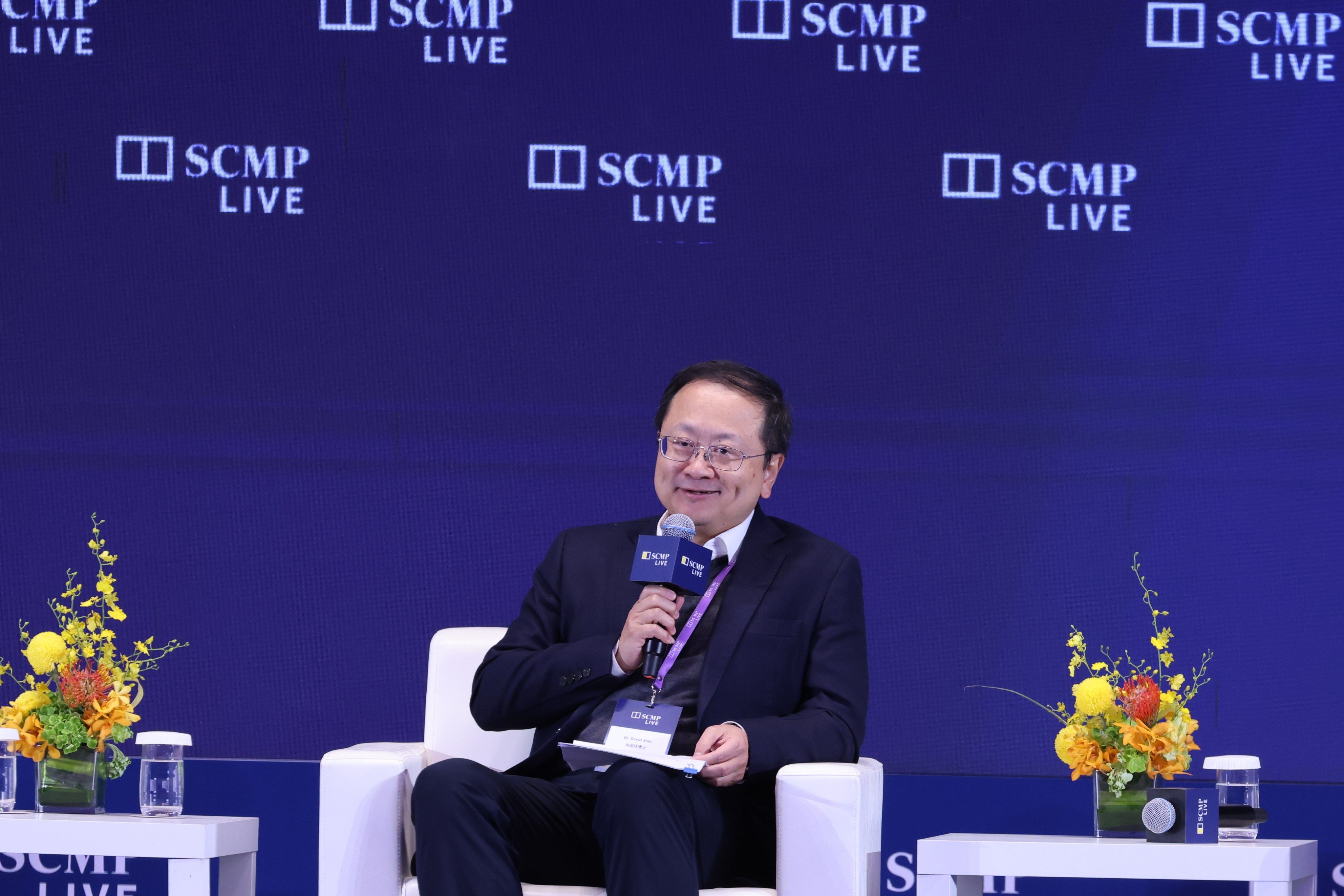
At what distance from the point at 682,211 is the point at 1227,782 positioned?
1.89 metres

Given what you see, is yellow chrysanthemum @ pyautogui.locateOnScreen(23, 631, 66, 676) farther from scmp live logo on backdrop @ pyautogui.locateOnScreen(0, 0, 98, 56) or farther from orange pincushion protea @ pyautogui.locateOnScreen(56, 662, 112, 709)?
scmp live logo on backdrop @ pyautogui.locateOnScreen(0, 0, 98, 56)

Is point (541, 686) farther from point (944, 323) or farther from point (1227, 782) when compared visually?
point (944, 323)

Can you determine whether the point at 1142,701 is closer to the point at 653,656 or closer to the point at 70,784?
the point at 653,656

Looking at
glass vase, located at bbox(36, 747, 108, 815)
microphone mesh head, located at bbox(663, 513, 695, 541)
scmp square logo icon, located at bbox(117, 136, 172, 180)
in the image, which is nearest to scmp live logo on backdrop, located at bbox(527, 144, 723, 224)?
scmp square logo icon, located at bbox(117, 136, 172, 180)

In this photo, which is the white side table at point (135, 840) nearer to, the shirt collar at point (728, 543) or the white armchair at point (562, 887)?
the white armchair at point (562, 887)

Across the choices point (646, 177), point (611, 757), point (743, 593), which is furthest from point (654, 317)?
point (611, 757)

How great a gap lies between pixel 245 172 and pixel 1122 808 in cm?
262

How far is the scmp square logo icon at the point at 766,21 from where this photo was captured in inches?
161

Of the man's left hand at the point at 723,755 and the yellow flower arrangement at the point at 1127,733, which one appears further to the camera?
the yellow flower arrangement at the point at 1127,733

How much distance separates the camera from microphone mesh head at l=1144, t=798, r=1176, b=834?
2.90 metres

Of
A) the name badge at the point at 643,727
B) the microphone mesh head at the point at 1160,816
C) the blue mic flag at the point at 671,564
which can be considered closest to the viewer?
the blue mic flag at the point at 671,564

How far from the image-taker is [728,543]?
10.1 ft

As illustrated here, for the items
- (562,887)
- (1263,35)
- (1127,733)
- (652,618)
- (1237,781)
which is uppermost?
(1263,35)

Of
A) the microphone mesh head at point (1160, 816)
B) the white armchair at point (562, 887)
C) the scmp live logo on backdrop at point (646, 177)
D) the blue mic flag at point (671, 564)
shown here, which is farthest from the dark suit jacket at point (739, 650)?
the scmp live logo on backdrop at point (646, 177)
